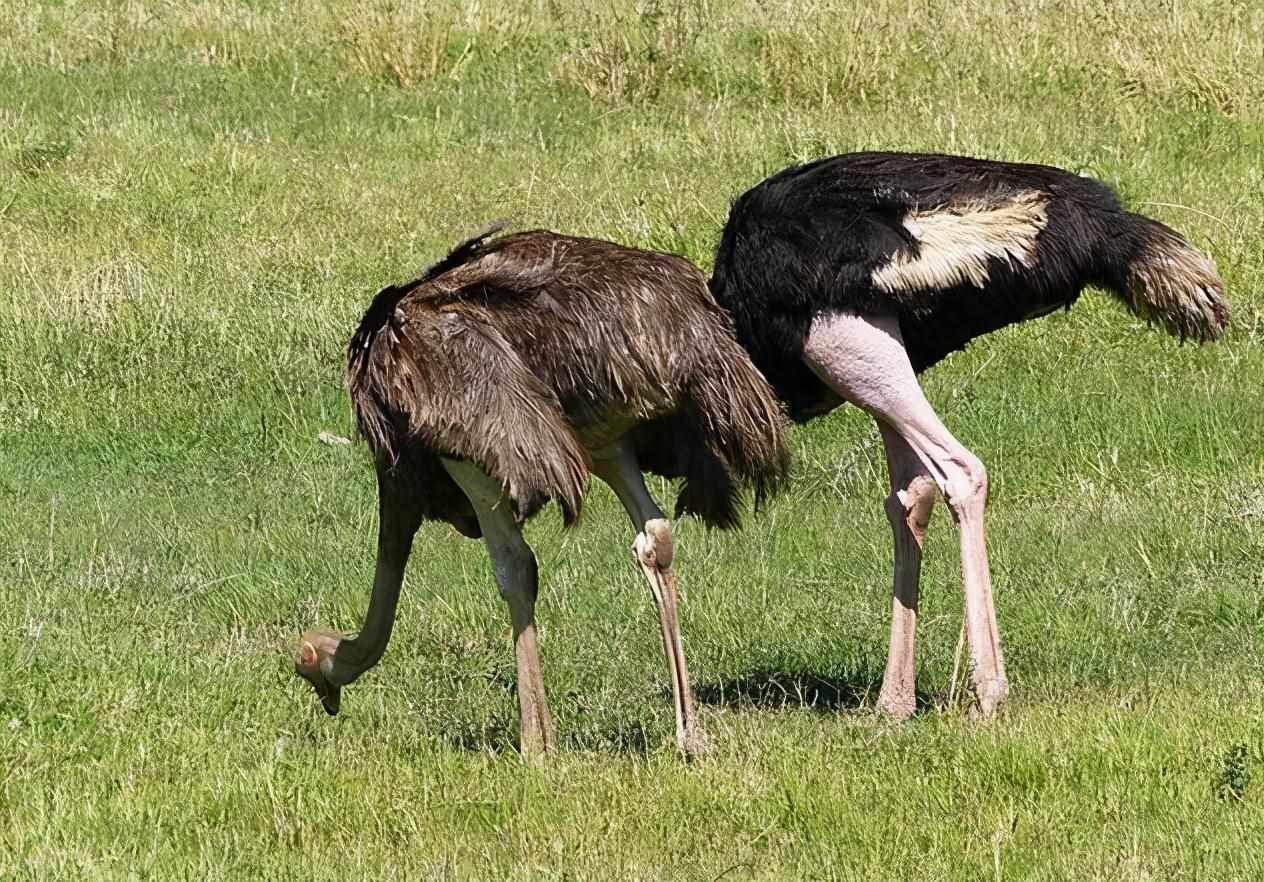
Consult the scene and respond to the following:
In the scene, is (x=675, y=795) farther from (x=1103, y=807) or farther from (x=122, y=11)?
(x=122, y=11)

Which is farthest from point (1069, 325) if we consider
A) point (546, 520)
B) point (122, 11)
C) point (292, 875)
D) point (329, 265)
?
point (122, 11)

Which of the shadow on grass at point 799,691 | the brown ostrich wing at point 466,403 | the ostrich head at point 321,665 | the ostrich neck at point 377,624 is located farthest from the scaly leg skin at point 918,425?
the ostrich head at point 321,665

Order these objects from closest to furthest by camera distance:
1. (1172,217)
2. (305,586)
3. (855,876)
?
(855,876)
(305,586)
(1172,217)

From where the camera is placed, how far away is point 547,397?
636 centimetres

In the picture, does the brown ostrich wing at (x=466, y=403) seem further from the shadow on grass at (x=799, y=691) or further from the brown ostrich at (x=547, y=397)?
the shadow on grass at (x=799, y=691)

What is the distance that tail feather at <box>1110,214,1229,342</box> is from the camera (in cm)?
663

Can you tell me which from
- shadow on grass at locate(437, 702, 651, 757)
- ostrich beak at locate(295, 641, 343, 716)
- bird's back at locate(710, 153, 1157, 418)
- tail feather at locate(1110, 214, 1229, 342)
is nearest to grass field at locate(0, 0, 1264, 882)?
shadow on grass at locate(437, 702, 651, 757)

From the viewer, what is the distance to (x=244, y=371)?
39.0 ft

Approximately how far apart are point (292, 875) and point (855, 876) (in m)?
1.44

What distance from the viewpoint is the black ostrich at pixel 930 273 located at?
6594 millimetres

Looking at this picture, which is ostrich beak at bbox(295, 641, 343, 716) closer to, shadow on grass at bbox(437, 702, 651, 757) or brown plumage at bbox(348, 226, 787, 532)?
shadow on grass at bbox(437, 702, 651, 757)

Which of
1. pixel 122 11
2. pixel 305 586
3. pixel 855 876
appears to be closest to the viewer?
pixel 855 876

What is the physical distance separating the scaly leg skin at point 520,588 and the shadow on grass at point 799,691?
37.9 inches

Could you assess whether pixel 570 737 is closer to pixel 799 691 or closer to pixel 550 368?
pixel 799 691
